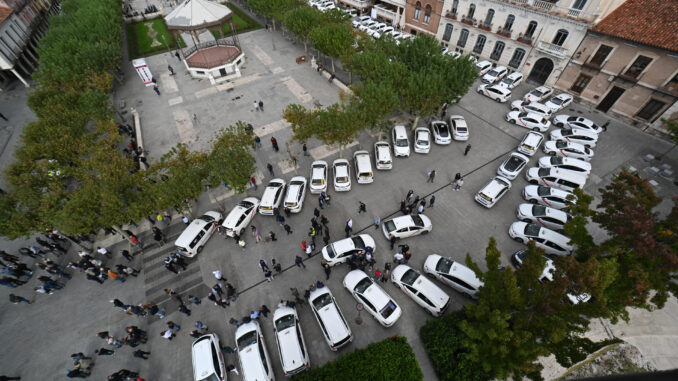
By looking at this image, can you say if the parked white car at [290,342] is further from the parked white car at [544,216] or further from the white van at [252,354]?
the parked white car at [544,216]

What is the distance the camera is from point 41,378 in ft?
53.1

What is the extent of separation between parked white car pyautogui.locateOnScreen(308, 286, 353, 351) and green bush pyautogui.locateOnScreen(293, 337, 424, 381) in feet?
5.47

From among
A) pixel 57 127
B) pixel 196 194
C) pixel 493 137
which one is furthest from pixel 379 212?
pixel 57 127

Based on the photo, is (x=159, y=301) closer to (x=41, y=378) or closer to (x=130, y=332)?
(x=130, y=332)

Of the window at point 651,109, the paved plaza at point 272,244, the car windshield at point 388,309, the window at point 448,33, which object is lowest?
the paved plaza at point 272,244

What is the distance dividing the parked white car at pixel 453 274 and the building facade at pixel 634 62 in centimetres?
2814

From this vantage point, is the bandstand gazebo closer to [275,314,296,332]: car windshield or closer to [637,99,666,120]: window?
[275,314,296,332]: car windshield

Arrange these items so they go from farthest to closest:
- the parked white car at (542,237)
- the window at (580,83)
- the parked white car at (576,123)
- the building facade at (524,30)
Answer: the window at (580,83), the building facade at (524,30), the parked white car at (576,123), the parked white car at (542,237)

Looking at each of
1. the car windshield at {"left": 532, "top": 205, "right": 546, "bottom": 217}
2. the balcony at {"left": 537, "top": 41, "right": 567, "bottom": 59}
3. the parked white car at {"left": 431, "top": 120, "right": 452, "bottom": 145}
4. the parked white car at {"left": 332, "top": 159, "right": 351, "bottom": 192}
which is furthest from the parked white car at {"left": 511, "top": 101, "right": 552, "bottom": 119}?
the parked white car at {"left": 332, "top": 159, "right": 351, "bottom": 192}

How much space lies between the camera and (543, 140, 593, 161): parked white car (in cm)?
2595

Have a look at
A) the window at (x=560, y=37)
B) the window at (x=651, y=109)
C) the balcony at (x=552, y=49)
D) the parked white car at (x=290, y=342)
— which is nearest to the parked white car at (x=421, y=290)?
the parked white car at (x=290, y=342)

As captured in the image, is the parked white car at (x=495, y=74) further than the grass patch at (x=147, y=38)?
No

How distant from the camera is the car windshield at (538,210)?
2150 cm

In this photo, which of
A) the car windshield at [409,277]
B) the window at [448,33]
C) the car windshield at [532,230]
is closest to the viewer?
the car windshield at [409,277]
